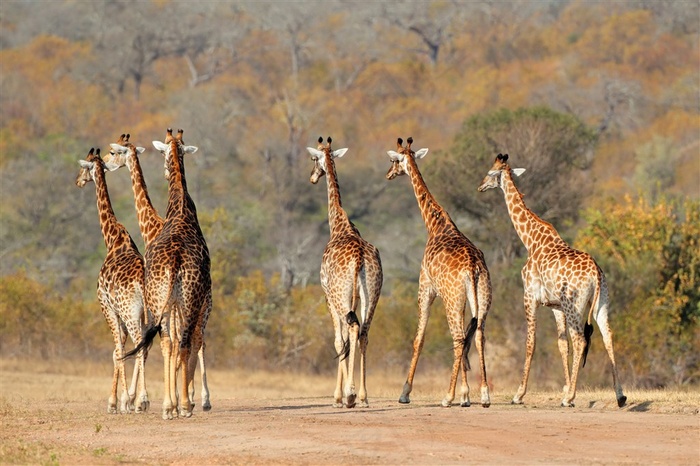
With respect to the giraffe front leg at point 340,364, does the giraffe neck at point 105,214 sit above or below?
above

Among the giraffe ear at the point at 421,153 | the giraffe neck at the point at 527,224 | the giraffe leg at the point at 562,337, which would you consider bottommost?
the giraffe leg at the point at 562,337

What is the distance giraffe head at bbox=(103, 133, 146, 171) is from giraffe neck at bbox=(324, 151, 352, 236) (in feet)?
8.11

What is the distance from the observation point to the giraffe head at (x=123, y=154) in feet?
57.1

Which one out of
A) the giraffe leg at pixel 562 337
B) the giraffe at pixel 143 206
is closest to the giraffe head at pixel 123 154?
the giraffe at pixel 143 206

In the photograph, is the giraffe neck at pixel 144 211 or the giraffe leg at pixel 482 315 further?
the giraffe neck at pixel 144 211

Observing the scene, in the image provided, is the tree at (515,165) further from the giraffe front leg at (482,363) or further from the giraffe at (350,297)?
the giraffe front leg at (482,363)

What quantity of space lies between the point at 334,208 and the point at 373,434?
16.0 ft

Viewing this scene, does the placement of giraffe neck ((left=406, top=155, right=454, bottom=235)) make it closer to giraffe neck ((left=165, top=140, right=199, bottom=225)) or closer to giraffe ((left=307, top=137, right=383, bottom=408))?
giraffe ((left=307, top=137, right=383, bottom=408))

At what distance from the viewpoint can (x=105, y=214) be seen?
56.1ft

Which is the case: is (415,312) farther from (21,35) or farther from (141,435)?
(21,35)

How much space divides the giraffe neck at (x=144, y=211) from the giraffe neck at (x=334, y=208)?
85.9 inches

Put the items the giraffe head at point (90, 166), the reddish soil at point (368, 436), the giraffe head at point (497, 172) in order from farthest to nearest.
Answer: the giraffe head at point (497, 172) → the giraffe head at point (90, 166) → the reddish soil at point (368, 436)

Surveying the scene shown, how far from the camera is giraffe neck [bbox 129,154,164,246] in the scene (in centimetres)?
1694

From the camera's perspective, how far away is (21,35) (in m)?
94.7
